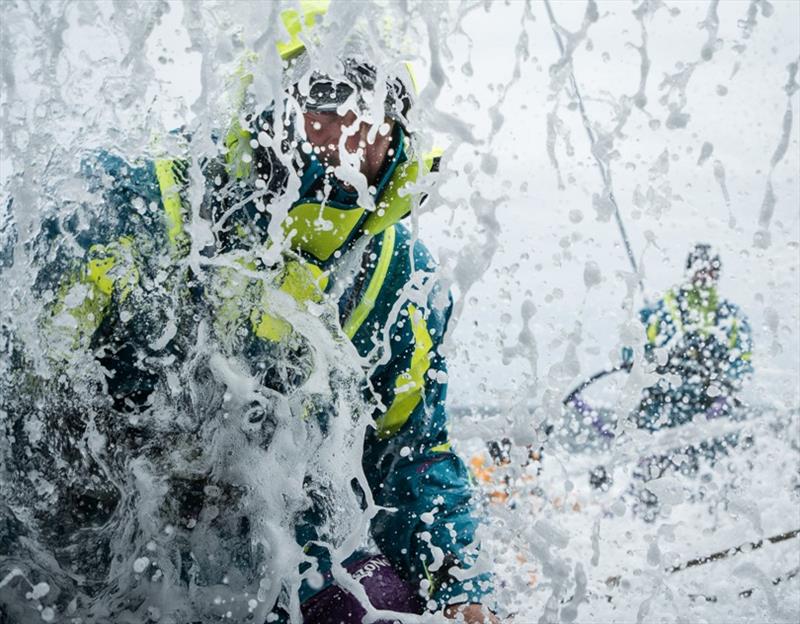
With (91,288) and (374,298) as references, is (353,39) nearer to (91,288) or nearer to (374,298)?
(374,298)

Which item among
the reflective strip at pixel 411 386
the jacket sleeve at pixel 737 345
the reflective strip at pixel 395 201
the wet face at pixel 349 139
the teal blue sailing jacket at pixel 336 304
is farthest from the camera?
the jacket sleeve at pixel 737 345

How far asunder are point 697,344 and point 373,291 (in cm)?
428

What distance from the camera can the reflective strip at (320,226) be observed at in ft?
6.22

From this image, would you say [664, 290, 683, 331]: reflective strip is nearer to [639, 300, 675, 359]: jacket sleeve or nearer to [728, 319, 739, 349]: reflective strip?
[639, 300, 675, 359]: jacket sleeve

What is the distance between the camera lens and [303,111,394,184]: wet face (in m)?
1.83

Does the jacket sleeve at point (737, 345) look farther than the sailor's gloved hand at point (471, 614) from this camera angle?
Yes

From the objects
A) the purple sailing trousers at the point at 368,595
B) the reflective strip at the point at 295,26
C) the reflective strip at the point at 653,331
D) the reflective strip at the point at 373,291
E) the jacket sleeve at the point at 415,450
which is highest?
the reflective strip at the point at 295,26

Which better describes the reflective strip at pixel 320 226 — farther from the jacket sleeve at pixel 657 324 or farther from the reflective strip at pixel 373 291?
the jacket sleeve at pixel 657 324

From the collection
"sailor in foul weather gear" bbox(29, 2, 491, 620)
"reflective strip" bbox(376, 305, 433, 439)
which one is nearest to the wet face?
"sailor in foul weather gear" bbox(29, 2, 491, 620)

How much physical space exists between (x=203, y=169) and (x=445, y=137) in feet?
1.97

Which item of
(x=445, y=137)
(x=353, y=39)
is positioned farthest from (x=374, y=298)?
(x=353, y=39)

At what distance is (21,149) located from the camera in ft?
6.28

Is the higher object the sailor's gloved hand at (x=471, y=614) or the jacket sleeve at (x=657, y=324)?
the sailor's gloved hand at (x=471, y=614)

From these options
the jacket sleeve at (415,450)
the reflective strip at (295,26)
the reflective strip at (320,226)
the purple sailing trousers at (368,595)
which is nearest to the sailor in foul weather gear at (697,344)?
the jacket sleeve at (415,450)
